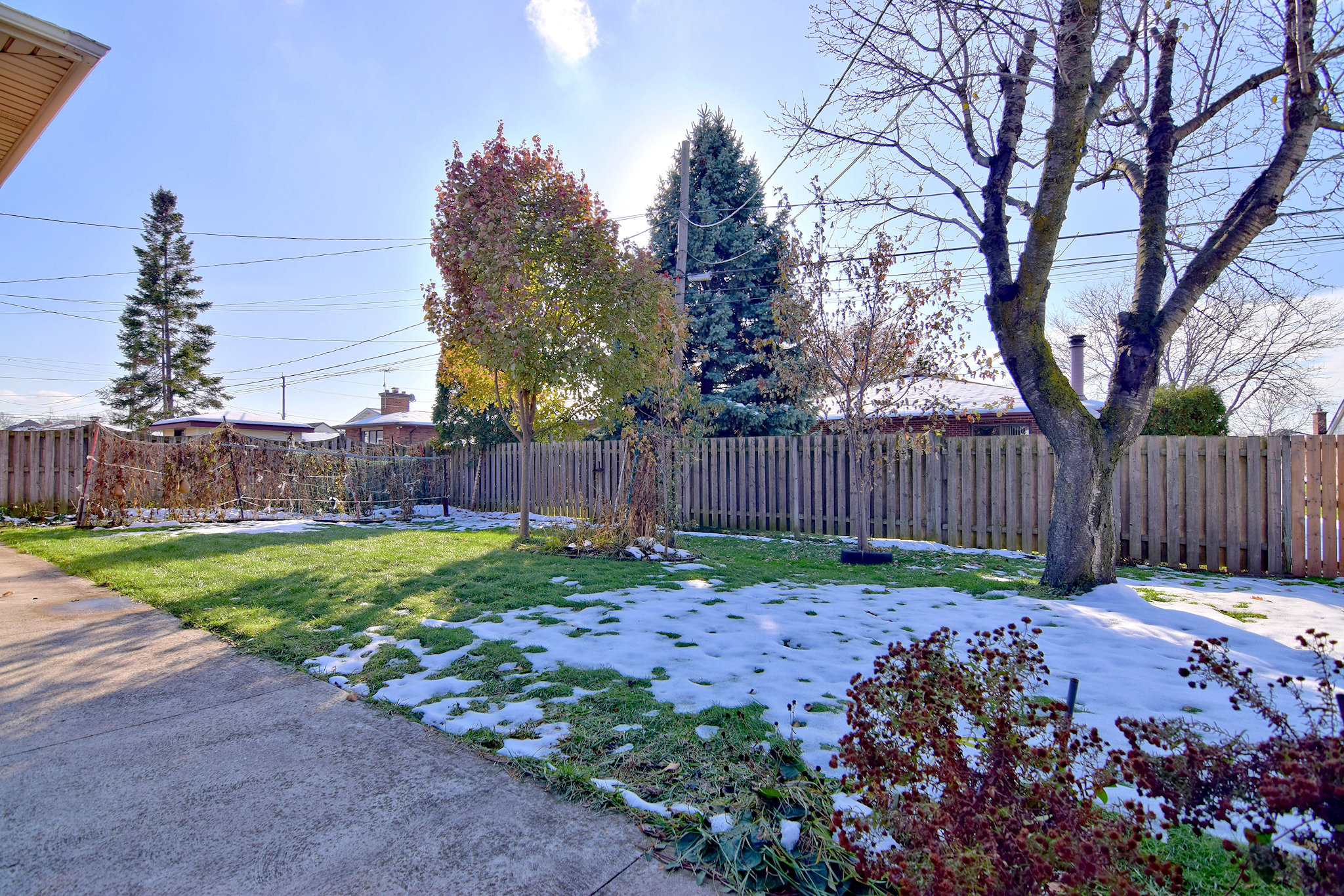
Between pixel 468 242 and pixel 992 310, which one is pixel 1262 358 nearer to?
pixel 992 310

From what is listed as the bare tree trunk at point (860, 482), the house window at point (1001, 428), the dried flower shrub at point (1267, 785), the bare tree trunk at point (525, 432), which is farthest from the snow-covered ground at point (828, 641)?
the house window at point (1001, 428)

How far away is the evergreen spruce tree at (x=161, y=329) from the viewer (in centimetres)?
2909

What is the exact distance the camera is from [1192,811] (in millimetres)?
1571

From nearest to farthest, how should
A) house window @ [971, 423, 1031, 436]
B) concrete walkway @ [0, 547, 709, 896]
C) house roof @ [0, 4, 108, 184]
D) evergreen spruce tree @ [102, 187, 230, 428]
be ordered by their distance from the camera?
concrete walkway @ [0, 547, 709, 896] → house roof @ [0, 4, 108, 184] → house window @ [971, 423, 1031, 436] → evergreen spruce tree @ [102, 187, 230, 428]

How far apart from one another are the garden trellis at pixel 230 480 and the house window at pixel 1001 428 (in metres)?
16.2

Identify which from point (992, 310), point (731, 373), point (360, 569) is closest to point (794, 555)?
point (992, 310)

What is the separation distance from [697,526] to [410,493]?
667cm

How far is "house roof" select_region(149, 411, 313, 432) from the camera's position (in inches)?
899

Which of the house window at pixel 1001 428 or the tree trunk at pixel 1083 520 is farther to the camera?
the house window at pixel 1001 428

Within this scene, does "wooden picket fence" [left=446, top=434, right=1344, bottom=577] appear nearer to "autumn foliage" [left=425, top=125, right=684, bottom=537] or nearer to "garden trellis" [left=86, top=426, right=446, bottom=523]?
"autumn foliage" [left=425, top=125, right=684, bottom=537]

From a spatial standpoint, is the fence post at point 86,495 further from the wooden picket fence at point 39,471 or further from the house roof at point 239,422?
the house roof at point 239,422

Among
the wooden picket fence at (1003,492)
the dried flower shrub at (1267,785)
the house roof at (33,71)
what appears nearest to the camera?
the dried flower shrub at (1267,785)

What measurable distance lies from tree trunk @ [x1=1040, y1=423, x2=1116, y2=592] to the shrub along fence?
229cm

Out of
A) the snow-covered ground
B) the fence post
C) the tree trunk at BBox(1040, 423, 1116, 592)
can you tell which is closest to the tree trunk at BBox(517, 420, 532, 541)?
the snow-covered ground
